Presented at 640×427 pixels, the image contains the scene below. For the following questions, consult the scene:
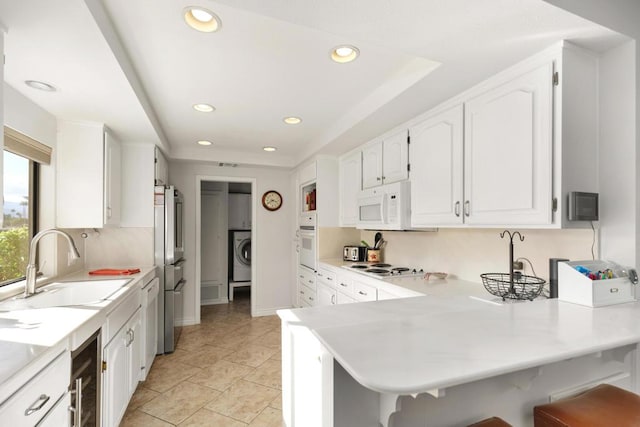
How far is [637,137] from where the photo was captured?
1361 mm

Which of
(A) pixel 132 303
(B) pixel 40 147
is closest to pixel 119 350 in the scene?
(A) pixel 132 303

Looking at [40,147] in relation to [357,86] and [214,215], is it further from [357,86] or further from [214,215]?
[214,215]

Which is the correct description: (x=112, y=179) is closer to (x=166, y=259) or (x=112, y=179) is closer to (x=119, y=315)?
(x=166, y=259)

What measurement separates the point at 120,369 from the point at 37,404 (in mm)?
1001

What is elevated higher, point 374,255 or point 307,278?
point 374,255

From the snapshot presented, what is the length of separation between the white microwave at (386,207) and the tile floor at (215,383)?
1595mm

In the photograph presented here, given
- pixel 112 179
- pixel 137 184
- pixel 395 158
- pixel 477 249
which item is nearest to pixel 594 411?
pixel 477 249

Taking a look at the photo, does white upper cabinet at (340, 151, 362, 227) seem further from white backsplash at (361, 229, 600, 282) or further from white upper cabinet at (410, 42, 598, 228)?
white upper cabinet at (410, 42, 598, 228)

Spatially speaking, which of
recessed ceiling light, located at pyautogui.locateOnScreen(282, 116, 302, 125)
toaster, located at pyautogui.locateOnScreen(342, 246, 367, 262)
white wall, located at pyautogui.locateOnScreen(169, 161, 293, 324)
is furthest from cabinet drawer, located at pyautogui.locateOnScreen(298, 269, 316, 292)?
recessed ceiling light, located at pyautogui.locateOnScreen(282, 116, 302, 125)

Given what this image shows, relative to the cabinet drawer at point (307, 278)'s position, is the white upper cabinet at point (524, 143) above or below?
above

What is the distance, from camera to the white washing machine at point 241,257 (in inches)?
218

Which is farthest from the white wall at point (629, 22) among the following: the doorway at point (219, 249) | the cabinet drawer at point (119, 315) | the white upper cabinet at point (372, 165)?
the doorway at point (219, 249)

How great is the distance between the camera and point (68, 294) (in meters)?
2.18

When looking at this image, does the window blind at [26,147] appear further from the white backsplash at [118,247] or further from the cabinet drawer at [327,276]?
the cabinet drawer at [327,276]
